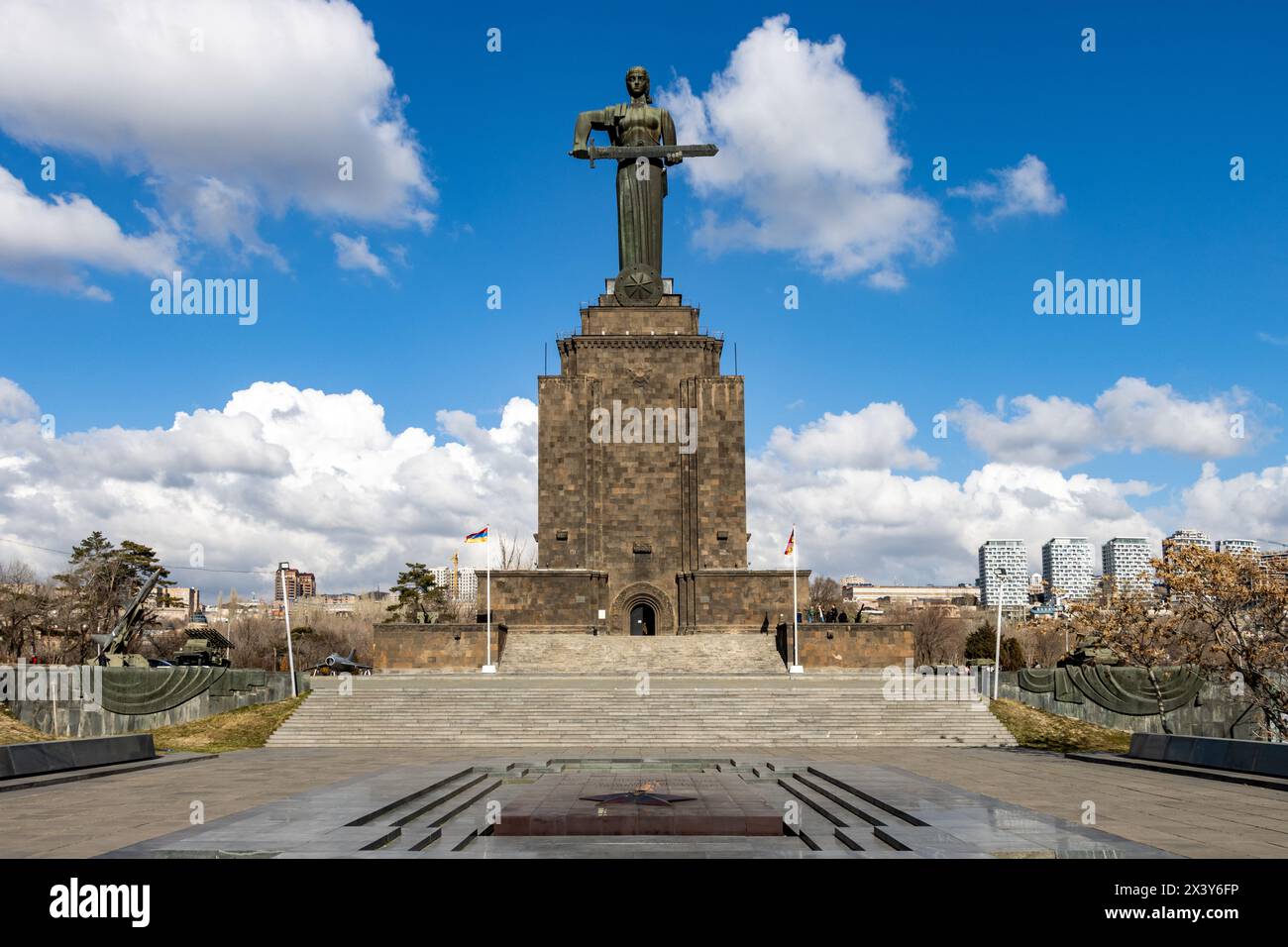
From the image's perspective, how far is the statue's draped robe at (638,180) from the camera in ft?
166

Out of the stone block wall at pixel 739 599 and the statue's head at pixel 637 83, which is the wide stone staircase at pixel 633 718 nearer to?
the stone block wall at pixel 739 599

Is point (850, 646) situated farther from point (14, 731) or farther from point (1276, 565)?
point (14, 731)

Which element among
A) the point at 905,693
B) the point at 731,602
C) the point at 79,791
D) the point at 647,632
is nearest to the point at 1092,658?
the point at 905,693

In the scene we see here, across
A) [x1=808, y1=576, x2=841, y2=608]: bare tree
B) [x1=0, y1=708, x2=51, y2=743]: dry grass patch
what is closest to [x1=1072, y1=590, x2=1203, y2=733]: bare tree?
[x1=0, y1=708, x2=51, y2=743]: dry grass patch

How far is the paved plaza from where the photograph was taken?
34.0 ft

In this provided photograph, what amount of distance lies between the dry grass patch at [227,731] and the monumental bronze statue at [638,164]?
29088 mm

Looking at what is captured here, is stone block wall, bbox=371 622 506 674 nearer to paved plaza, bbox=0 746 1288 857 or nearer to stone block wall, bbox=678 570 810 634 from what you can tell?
stone block wall, bbox=678 570 810 634

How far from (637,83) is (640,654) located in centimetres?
2830

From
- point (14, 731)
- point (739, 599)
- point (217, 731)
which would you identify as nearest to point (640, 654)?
point (739, 599)

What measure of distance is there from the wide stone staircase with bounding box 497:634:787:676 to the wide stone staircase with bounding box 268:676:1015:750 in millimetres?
9161

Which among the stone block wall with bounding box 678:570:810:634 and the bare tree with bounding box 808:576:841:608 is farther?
the bare tree with bounding box 808:576:841:608
